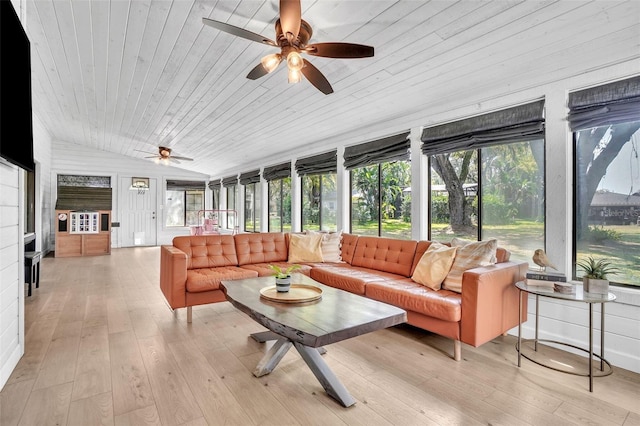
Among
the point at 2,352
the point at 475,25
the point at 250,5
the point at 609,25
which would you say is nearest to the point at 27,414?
the point at 2,352

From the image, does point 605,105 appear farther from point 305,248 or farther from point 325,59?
point 305,248

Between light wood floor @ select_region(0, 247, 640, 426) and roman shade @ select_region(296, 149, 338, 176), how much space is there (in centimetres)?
316

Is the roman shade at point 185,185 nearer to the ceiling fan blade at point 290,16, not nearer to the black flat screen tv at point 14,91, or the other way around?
the black flat screen tv at point 14,91

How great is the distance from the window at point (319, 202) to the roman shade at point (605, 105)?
3610mm

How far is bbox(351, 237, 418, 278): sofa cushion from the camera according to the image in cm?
372

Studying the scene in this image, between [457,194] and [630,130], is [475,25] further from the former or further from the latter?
[457,194]

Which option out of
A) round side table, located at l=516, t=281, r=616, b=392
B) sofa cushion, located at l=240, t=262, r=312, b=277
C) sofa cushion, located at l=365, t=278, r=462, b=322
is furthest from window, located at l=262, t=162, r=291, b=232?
round side table, located at l=516, t=281, r=616, b=392

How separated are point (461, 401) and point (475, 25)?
2560mm

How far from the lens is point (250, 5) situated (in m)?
2.39

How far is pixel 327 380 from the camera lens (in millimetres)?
2082

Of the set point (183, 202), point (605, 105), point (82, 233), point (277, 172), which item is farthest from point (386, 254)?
point (183, 202)

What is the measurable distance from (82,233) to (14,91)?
7.54 m

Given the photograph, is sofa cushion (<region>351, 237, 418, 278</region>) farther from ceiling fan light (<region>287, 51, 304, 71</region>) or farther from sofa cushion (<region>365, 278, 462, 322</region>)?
ceiling fan light (<region>287, 51, 304, 71</region>)

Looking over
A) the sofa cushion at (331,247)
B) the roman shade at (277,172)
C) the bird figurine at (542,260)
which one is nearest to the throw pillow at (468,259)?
the bird figurine at (542,260)
